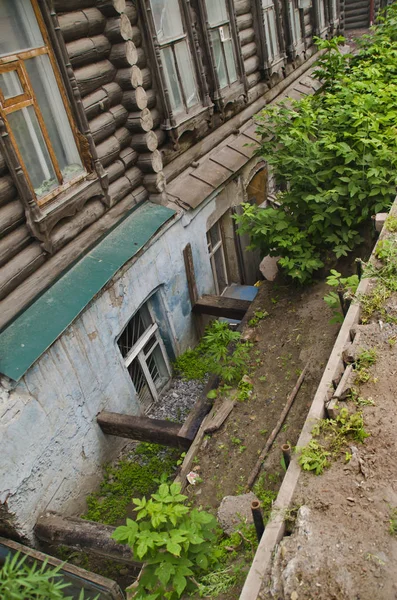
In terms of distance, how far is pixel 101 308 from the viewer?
5.38 meters

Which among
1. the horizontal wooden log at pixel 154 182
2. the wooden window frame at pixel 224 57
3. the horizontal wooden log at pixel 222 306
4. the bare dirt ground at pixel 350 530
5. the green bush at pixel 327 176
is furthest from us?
the wooden window frame at pixel 224 57

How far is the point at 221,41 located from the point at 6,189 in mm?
5079

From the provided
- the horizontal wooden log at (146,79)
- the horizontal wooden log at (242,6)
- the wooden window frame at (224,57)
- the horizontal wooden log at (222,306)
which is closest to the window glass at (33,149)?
the horizontal wooden log at (146,79)

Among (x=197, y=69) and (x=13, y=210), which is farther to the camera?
(x=197, y=69)

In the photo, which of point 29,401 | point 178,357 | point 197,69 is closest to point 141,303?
point 178,357

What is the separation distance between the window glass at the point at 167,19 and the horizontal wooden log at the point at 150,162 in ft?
5.07

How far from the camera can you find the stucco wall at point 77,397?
14.5 ft

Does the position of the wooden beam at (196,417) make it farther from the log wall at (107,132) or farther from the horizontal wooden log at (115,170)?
the horizontal wooden log at (115,170)

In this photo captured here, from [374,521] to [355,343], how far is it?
147cm

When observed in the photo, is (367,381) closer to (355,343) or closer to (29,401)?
A: (355,343)

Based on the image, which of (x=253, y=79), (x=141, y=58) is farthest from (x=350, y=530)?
(x=253, y=79)

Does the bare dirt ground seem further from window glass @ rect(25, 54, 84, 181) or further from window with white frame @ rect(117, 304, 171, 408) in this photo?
window glass @ rect(25, 54, 84, 181)

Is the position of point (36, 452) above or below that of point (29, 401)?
A: below

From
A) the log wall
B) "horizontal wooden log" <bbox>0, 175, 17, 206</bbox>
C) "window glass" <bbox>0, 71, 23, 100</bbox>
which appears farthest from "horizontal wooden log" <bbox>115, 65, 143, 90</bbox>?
"horizontal wooden log" <bbox>0, 175, 17, 206</bbox>
